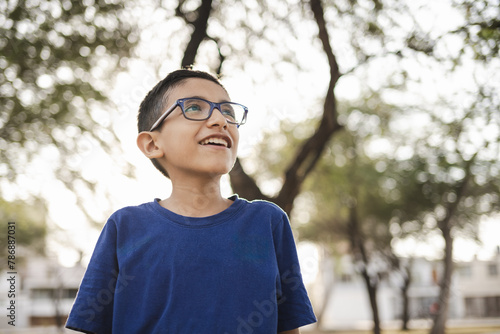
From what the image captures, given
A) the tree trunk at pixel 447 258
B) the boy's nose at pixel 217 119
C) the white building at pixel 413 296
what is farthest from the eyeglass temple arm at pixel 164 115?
the white building at pixel 413 296

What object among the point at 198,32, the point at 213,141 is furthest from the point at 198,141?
the point at 198,32

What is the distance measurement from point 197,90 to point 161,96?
0.57 ft

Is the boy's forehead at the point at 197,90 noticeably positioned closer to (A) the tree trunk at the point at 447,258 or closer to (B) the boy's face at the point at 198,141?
(B) the boy's face at the point at 198,141

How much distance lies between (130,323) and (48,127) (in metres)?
8.47

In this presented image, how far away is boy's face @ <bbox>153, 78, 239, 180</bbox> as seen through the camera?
1.89m

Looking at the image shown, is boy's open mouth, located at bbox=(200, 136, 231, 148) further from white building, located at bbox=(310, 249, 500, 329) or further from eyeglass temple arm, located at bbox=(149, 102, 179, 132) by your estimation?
white building, located at bbox=(310, 249, 500, 329)

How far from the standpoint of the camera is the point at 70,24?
775 cm

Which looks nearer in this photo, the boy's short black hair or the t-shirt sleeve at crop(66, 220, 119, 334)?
the t-shirt sleeve at crop(66, 220, 119, 334)

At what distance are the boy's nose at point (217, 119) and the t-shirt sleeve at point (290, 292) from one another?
426 millimetres

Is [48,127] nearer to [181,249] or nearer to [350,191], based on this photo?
[181,249]

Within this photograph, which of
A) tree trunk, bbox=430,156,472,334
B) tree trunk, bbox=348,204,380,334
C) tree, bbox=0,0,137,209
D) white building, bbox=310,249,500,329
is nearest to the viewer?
tree, bbox=0,0,137,209

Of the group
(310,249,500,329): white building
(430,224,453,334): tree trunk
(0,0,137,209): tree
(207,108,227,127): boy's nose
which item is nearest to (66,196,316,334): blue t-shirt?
(207,108,227,127): boy's nose

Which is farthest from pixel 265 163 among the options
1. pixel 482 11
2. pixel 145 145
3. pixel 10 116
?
pixel 145 145

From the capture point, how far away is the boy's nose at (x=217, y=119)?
1906 mm
